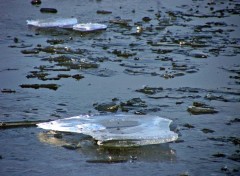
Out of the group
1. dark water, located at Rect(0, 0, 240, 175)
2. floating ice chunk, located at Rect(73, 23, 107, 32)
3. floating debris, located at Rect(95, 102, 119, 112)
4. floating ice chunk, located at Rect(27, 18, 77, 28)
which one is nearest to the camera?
dark water, located at Rect(0, 0, 240, 175)

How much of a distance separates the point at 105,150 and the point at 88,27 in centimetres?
551

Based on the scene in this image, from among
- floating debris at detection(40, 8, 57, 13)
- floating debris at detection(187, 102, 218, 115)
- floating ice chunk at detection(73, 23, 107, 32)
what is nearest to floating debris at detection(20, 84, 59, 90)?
floating debris at detection(187, 102, 218, 115)

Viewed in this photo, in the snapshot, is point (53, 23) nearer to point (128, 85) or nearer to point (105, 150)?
point (128, 85)

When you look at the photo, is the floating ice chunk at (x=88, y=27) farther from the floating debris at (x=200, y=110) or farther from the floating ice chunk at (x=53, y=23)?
the floating debris at (x=200, y=110)

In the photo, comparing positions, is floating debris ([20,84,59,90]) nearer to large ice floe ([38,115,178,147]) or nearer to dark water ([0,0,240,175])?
dark water ([0,0,240,175])

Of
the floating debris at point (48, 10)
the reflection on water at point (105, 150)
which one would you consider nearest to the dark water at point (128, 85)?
Answer: the reflection on water at point (105, 150)

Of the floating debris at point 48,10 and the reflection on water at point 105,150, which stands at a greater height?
the floating debris at point 48,10

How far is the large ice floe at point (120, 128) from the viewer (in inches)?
195

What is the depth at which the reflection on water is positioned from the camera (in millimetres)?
4762

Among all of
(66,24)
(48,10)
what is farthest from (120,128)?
(48,10)

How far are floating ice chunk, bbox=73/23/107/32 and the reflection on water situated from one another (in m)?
5.05

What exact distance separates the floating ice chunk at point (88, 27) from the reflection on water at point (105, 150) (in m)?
5.05

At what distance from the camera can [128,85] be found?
22.9 ft

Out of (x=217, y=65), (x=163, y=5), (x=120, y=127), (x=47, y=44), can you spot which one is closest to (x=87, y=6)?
(x=163, y=5)
